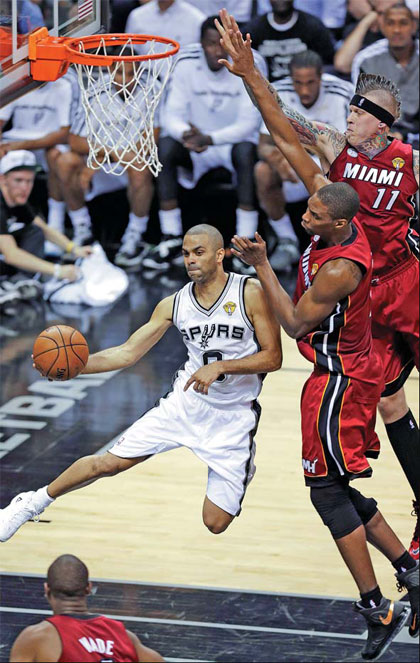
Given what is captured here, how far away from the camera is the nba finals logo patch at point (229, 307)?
6.02 meters

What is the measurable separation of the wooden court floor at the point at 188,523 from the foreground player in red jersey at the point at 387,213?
88 cm

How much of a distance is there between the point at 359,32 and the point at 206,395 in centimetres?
718

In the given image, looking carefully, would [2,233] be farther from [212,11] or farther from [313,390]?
[313,390]

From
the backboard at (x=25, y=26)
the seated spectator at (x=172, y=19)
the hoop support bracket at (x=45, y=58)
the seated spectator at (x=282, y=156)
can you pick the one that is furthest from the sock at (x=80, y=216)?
the hoop support bracket at (x=45, y=58)

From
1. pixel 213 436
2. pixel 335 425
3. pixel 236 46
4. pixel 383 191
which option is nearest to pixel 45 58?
pixel 236 46

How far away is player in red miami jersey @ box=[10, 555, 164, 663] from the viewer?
13.7 ft

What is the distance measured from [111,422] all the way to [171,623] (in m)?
2.94

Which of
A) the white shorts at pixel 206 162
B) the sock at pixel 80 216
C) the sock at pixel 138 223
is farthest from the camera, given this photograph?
the sock at pixel 138 223

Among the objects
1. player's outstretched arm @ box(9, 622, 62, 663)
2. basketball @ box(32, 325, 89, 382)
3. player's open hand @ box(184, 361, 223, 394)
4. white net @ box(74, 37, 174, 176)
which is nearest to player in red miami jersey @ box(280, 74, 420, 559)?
player's open hand @ box(184, 361, 223, 394)

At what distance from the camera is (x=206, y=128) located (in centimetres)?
1245

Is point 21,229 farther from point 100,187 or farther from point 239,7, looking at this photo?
point 239,7

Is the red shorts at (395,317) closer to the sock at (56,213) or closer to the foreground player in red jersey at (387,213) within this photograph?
the foreground player in red jersey at (387,213)

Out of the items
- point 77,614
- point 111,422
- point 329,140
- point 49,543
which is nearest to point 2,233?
point 111,422

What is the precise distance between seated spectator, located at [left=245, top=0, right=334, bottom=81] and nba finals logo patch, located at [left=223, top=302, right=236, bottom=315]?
6.72m
